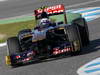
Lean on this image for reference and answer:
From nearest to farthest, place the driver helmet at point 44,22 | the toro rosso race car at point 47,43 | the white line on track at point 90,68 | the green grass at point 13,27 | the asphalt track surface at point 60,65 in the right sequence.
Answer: the white line on track at point 90,68
the asphalt track surface at point 60,65
the toro rosso race car at point 47,43
the driver helmet at point 44,22
the green grass at point 13,27

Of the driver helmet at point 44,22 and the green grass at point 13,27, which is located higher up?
the driver helmet at point 44,22

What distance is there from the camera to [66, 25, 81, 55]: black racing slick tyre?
1111 centimetres

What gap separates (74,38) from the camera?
11.2 m

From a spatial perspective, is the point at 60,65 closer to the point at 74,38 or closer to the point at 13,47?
the point at 74,38

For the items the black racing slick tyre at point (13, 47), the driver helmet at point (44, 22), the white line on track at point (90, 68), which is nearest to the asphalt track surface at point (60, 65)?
the white line on track at point (90, 68)

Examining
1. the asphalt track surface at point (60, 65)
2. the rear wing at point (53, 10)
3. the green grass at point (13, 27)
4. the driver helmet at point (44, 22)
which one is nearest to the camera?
the asphalt track surface at point (60, 65)

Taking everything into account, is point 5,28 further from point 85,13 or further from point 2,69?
point 2,69

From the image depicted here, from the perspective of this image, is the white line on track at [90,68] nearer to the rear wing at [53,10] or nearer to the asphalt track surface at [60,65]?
the asphalt track surface at [60,65]

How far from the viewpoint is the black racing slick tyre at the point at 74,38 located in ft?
36.4

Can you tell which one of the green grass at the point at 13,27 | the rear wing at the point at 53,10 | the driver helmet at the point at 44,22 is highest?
the rear wing at the point at 53,10

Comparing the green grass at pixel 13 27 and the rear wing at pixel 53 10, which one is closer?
the rear wing at pixel 53 10

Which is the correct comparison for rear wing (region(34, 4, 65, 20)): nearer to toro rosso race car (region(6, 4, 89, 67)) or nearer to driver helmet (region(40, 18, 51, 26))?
driver helmet (region(40, 18, 51, 26))

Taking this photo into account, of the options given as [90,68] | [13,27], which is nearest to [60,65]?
[90,68]

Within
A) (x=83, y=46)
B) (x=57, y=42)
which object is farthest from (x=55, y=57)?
(x=83, y=46)
